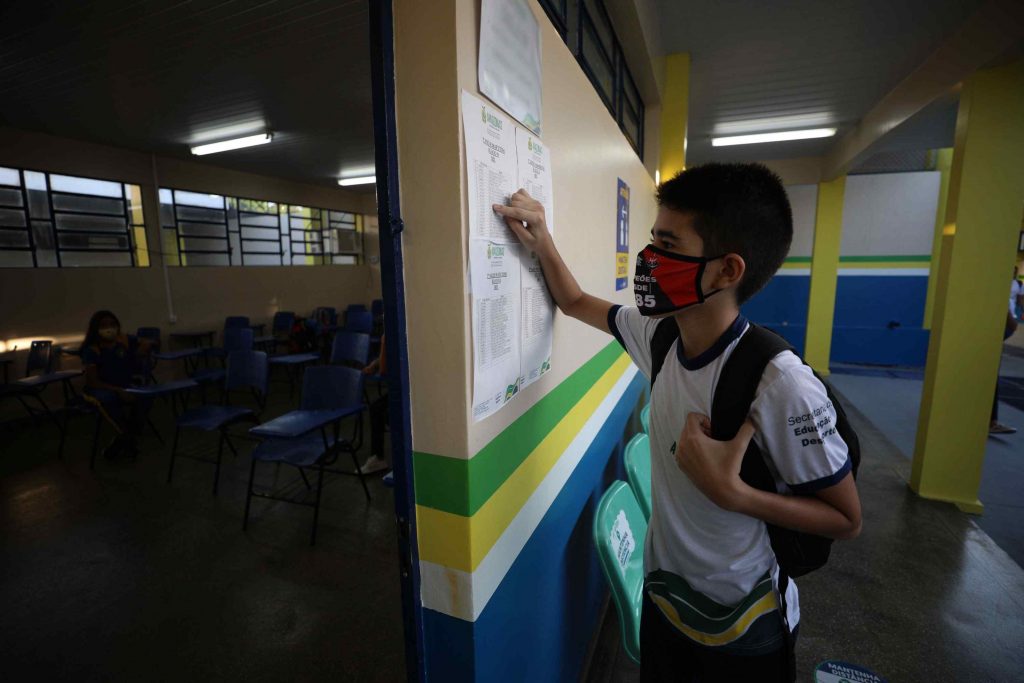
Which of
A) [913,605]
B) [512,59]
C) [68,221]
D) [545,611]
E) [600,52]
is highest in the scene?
[600,52]

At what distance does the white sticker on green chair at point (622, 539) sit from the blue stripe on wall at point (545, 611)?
182 mm

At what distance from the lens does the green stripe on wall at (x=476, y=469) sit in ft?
3.21

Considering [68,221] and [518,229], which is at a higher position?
[68,221]

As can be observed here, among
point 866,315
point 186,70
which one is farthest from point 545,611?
point 866,315

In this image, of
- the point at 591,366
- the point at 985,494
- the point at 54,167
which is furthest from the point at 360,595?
the point at 54,167

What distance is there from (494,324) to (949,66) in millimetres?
4561

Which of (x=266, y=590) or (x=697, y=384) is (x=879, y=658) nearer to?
(x=697, y=384)

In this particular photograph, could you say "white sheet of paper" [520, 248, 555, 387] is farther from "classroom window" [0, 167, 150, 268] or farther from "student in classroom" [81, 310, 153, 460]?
"classroom window" [0, 167, 150, 268]

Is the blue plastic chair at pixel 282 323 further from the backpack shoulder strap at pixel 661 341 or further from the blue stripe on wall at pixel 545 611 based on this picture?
the backpack shoulder strap at pixel 661 341

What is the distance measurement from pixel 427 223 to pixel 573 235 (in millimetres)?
882

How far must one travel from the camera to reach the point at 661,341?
4.15 feet

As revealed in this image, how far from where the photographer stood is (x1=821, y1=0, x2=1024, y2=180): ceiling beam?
2.78 metres

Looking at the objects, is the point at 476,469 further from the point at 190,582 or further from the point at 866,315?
the point at 866,315

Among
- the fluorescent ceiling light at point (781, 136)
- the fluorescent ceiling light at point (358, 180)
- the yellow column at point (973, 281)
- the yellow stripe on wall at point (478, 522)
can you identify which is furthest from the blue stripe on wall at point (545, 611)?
the fluorescent ceiling light at point (358, 180)
